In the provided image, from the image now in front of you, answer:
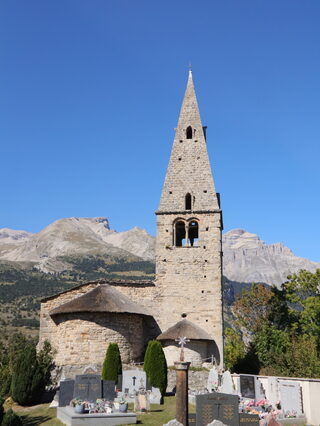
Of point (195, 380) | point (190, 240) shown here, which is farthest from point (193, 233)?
point (195, 380)

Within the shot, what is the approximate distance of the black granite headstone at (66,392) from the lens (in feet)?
61.8

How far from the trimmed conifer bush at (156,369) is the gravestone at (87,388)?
4.15m

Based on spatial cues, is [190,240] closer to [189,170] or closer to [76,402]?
[189,170]

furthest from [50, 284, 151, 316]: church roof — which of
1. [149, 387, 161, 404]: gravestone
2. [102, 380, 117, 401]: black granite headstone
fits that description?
[102, 380, 117, 401]: black granite headstone

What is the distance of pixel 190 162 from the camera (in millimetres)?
32375

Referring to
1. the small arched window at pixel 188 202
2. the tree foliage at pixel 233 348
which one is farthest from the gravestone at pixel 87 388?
the tree foliage at pixel 233 348

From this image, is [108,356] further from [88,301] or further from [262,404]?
[262,404]

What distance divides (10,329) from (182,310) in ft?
179

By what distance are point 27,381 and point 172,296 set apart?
1103cm

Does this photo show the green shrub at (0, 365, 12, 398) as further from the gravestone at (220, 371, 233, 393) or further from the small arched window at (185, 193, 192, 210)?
the small arched window at (185, 193, 192, 210)

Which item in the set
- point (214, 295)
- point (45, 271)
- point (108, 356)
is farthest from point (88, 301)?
point (45, 271)

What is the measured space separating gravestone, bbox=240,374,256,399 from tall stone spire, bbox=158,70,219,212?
12.1m

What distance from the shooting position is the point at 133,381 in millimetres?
21750

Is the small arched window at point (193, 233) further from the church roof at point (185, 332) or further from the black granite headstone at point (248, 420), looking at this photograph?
the black granite headstone at point (248, 420)
